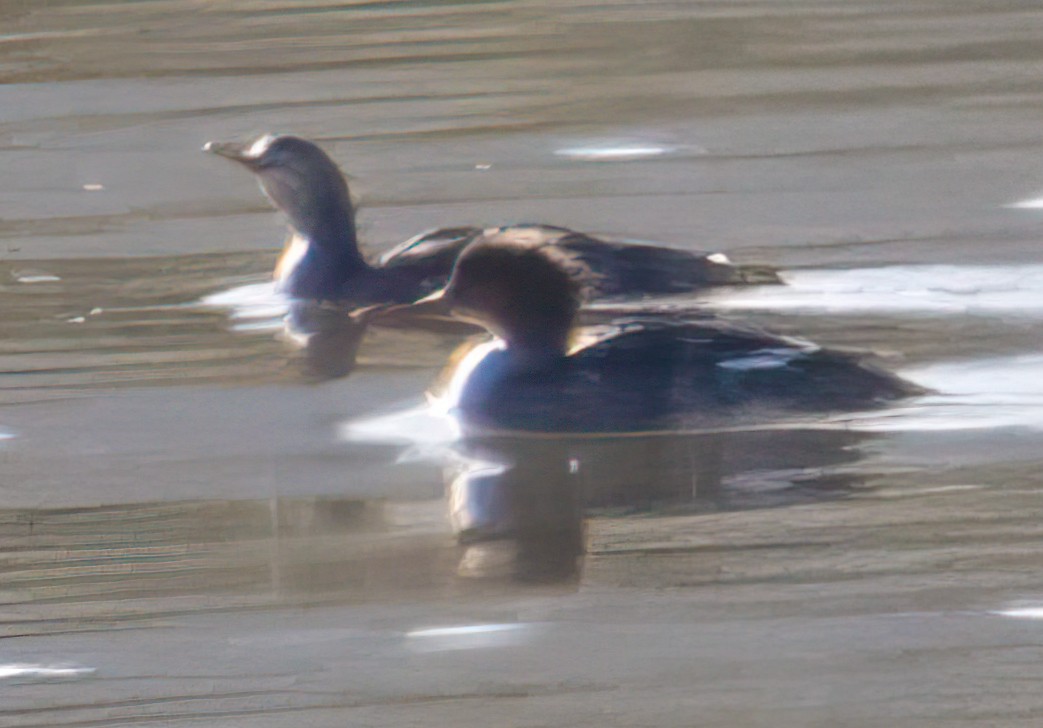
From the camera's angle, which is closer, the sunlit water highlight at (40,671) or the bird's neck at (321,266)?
the sunlit water highlight at (40,671)

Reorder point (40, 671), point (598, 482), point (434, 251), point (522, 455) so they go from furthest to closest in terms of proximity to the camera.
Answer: point (434, 251), point (522, 455), point (598, 482), point (40, 671)

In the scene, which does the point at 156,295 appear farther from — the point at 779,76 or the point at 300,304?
the point at 779,76

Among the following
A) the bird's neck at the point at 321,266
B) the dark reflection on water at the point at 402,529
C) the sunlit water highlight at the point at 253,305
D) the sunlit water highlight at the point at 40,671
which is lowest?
the sunlit water highlight at the point at 40,671

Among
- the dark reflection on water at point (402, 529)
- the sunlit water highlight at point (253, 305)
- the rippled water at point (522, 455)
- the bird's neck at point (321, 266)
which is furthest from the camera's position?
the bird's neck at point (321, 266)

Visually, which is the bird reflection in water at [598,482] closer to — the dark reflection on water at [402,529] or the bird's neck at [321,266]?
the dark reflection on water at [402,529]

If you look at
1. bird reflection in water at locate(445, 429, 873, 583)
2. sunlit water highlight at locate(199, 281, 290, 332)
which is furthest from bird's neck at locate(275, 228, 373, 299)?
bird reflection in water at locate(445, 429, 873, 583)

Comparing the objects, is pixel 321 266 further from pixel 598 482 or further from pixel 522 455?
pixel 598 482

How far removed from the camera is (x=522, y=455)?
171 inches

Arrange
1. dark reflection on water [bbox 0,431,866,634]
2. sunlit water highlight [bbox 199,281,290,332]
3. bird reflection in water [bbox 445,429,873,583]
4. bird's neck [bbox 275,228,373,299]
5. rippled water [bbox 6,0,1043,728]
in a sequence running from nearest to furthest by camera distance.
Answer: rippled water [bbox 6,0,1043,728], dark reflection on water [bbox 0,431,866,634], bird reflection in water [bbox 445,429,873,583], sunlit water highlight [bbox 199,281,290,332], bird's neck [bbox 275,228,373,299]

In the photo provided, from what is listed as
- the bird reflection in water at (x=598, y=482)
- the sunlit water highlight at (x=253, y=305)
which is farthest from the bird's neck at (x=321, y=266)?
the bird reflection in water at (x=598, y=482)

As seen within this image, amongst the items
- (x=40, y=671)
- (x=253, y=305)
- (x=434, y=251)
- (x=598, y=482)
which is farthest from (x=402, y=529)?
(x=253, y=305)

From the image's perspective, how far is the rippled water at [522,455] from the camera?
10.5 feet

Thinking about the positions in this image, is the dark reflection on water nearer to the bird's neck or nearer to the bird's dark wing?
the bird's dark wing

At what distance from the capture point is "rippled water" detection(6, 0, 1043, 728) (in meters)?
3.19
